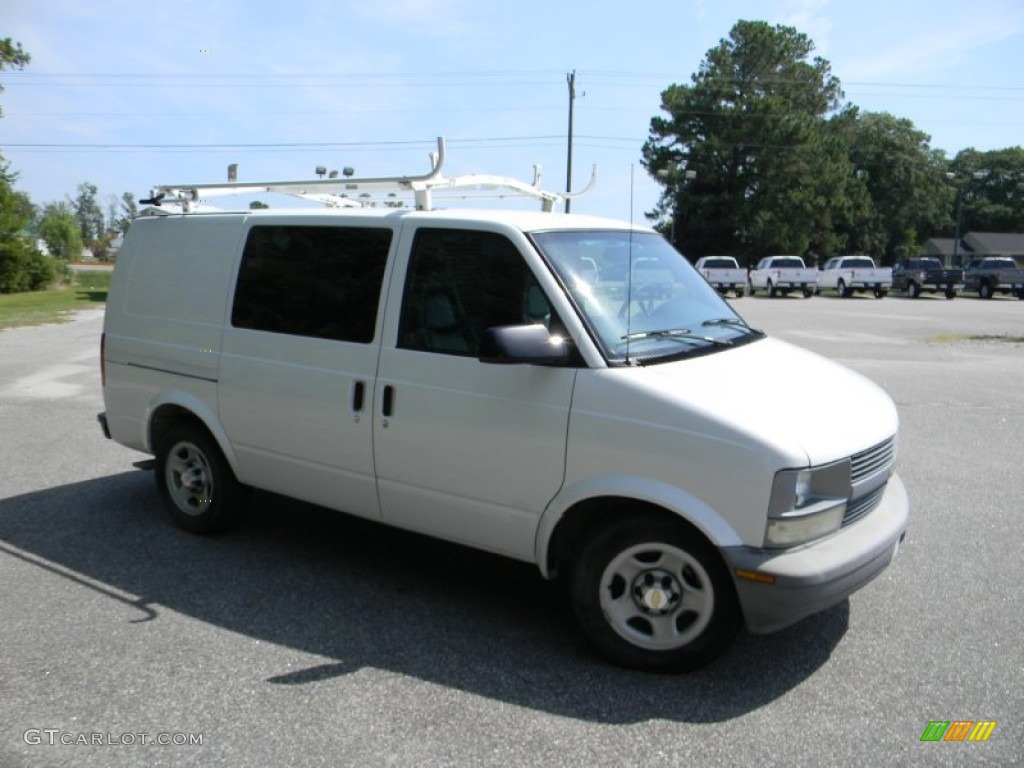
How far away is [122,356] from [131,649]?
2.40 m

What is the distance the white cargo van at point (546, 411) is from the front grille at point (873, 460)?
2 cm

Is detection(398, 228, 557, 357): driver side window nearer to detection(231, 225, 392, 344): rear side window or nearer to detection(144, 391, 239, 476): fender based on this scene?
detection(231, 225, 392, 344): rear side window

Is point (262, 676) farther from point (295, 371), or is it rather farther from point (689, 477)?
point (689, 477)

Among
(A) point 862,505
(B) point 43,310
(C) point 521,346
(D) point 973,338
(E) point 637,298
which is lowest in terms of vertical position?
(B) point 43,310

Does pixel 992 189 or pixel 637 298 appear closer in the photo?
pixel 637 298

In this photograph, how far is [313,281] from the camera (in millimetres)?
4617

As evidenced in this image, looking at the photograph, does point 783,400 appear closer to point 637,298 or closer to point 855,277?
point 637,298

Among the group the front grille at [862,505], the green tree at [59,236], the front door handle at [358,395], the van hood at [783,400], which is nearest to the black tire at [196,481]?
the front door handle at [358,395]

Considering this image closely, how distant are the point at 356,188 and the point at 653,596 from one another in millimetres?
2912

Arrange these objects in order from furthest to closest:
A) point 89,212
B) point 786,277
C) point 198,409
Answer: point 89,212 < point 786,277 < point 198,409

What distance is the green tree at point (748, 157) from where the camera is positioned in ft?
188

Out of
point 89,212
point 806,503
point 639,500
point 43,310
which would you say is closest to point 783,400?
point 806,503

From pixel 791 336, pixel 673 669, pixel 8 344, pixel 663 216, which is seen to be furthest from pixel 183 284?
pixel 663 216

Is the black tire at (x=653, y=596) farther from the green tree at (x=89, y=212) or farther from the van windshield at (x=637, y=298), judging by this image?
the green tree at (x=89, y=212)
